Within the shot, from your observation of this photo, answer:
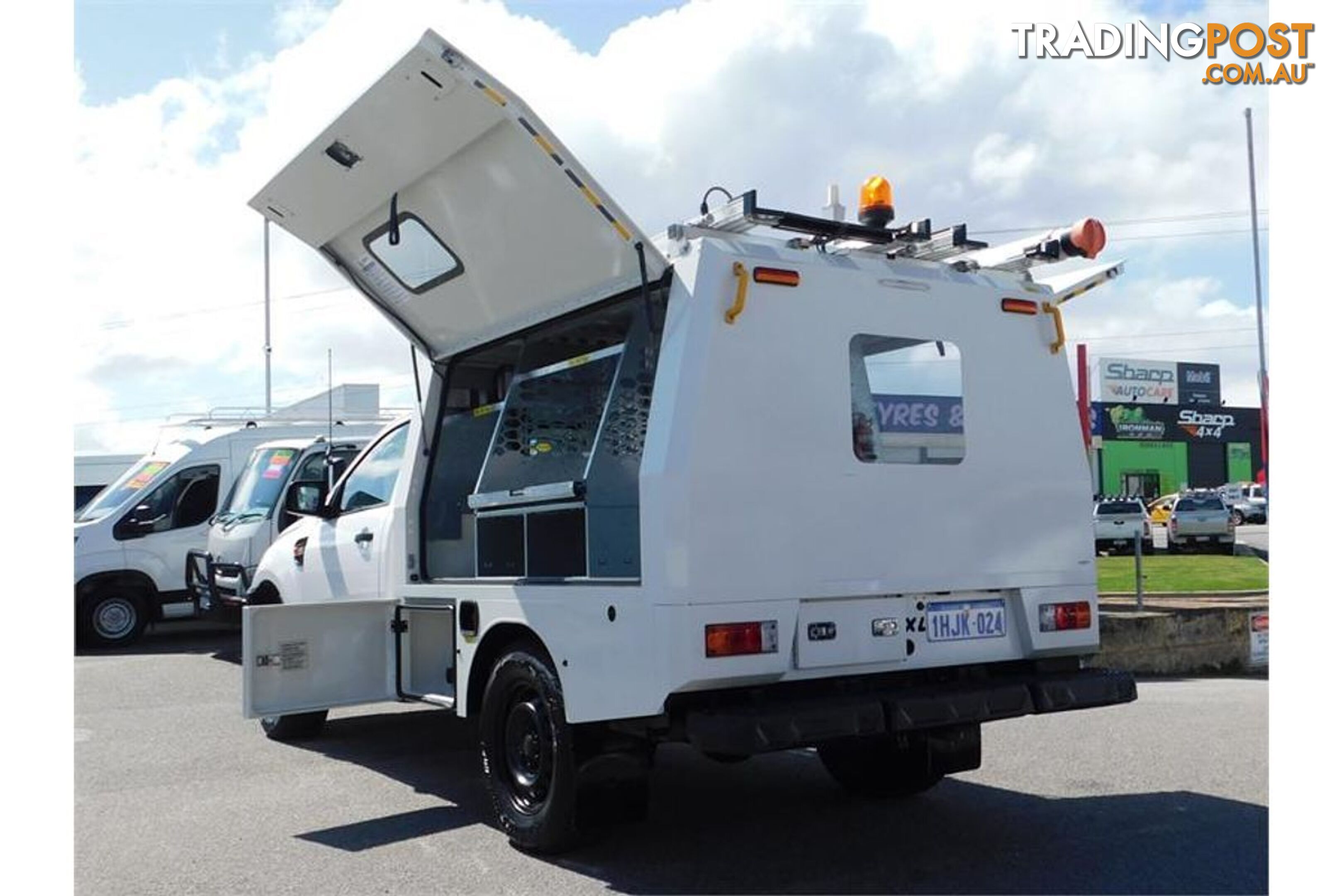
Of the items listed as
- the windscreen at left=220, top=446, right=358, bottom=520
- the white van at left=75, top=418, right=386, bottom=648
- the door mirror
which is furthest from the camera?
the door mirror

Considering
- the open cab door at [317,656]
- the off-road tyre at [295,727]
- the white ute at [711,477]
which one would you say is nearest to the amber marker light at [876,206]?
the white ute at [711,477]

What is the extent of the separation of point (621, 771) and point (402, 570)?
2.22 metres

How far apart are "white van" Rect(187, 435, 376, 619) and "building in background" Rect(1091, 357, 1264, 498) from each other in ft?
158

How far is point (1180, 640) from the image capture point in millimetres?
11109

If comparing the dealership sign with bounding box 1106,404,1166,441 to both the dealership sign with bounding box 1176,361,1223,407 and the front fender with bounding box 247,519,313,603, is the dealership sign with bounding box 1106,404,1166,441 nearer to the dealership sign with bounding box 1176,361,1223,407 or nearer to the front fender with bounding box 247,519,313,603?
the dealership sign with bounding box 1176,361,1223,407

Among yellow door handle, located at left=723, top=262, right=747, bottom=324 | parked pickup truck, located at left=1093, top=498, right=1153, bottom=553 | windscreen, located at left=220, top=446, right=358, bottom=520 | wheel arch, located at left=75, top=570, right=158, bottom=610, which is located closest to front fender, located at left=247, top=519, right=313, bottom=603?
windscreen, located at left=220, top=446, right=358, bottom=520

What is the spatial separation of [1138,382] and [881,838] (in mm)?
63378

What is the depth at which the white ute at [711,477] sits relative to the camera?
477cm

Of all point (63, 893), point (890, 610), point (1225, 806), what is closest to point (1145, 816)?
point (1225, 806)

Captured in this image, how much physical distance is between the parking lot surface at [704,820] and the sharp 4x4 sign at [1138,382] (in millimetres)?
57333

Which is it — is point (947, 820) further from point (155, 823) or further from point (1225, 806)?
point (155, 823)

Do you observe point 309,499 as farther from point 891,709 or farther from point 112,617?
point 112,617

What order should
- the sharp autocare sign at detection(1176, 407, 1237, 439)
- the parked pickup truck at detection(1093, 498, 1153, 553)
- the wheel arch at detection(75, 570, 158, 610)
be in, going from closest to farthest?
1. the wheel arch at detection(75, 570, 158, 610)
2. the parked pickup truck at detection(1093, 498, 1153, 553)
3. the sharp autocare sign at detection(1176, 407, 1237, 439)

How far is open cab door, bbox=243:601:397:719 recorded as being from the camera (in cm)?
660
